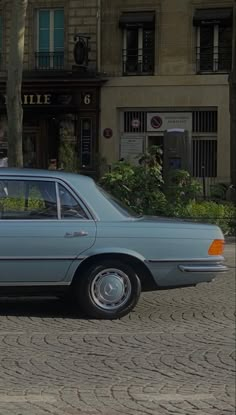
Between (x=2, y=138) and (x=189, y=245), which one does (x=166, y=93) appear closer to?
(x=2, y=138)

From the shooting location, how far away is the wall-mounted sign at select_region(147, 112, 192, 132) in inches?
1027

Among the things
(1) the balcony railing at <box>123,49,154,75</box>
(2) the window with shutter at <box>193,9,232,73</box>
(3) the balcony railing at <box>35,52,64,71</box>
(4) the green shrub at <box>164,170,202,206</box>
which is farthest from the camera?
(3) the balcony railing at <box>35,52,64,71</box>

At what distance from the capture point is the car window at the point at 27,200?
733cm

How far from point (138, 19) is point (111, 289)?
20046 mm

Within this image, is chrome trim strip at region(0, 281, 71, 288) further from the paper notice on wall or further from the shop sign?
the shop sign

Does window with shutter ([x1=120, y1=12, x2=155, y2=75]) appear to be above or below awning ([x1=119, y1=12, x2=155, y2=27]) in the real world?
below

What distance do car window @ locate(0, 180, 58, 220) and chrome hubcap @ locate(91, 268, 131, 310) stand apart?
0.84 m

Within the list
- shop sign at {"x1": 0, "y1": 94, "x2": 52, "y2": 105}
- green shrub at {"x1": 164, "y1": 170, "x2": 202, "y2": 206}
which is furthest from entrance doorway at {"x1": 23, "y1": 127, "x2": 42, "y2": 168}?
green shrub at {"x1": 164, "y1": 170, "x2": 202, "y2": 206}

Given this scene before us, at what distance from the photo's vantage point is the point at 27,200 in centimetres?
742

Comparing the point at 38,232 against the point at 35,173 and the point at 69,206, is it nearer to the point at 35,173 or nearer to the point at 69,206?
the point at 69,206

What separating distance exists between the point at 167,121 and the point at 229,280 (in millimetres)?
16519

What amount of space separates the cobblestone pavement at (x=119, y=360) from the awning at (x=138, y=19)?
19133mm

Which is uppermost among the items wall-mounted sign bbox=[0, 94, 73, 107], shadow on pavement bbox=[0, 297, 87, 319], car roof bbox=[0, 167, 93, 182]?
wall-mounted sign bbox=[0, 94, 73, 107]

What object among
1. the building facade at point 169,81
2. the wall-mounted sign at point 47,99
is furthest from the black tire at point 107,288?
the wall-mounted sign at point 47,99
